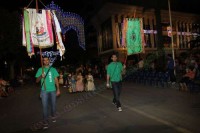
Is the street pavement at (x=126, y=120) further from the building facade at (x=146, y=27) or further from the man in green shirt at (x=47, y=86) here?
the building facade at (x=146, y=27)

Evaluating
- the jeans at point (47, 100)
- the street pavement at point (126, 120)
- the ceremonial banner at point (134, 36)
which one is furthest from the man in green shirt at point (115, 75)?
the ceremonial banner at point (134, 36)

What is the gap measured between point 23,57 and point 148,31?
69.4 ft

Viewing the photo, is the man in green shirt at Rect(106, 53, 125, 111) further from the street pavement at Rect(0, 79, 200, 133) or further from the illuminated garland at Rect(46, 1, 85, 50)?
the illuminated garland at Rect(46, 1, 85, 50)

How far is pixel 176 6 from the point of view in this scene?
54.2 meters

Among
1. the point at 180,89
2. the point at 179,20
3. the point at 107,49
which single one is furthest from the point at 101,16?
the point at 180,89

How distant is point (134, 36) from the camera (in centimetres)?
1914

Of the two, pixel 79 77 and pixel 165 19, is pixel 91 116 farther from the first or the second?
pixel 165 19

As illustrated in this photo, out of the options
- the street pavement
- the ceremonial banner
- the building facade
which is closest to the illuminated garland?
the building facade

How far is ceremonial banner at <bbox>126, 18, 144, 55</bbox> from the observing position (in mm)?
18880

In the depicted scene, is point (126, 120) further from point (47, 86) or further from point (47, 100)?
point (47, 86)

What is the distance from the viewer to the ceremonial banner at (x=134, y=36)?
18.9 metres

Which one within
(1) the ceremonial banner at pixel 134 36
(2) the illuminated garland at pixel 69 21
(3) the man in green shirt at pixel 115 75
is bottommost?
(3) the man in green shirt at pixel 115 75

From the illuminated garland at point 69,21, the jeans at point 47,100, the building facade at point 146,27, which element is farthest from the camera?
the building facade at point 146,27

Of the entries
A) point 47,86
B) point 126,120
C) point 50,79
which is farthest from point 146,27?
point 47,86
